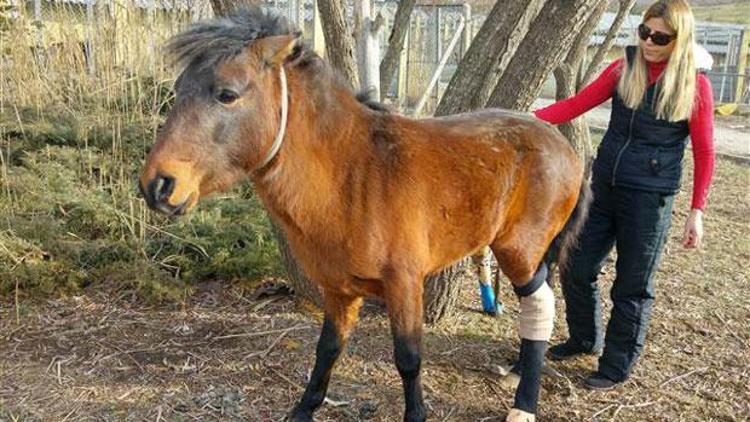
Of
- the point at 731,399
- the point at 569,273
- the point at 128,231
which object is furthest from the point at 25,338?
the point at 731,399

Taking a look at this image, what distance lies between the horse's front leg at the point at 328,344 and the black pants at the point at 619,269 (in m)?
1.40

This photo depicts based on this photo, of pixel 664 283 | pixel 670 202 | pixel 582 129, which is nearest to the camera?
pixel 670 202

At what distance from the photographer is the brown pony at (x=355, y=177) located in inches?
84.4

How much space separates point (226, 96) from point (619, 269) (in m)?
2.31

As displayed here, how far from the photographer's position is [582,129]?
19.6ft

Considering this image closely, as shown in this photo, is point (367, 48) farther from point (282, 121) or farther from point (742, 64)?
point (742, 64)

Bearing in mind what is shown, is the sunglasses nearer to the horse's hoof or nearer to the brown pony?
the brown pony

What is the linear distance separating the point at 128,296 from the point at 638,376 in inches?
125

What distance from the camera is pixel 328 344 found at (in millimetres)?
2963

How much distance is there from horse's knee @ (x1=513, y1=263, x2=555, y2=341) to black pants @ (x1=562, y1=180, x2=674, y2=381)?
0.55 m

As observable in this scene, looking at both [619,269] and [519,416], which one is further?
[619,269]

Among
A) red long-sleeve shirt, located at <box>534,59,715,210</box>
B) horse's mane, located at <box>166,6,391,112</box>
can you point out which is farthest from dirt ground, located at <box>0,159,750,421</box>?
horse's mane, located at <box>166,6,391,112</box>

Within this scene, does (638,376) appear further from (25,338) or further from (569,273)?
(25,338)

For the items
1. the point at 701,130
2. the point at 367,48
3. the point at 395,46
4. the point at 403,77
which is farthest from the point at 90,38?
the point at 403,77
